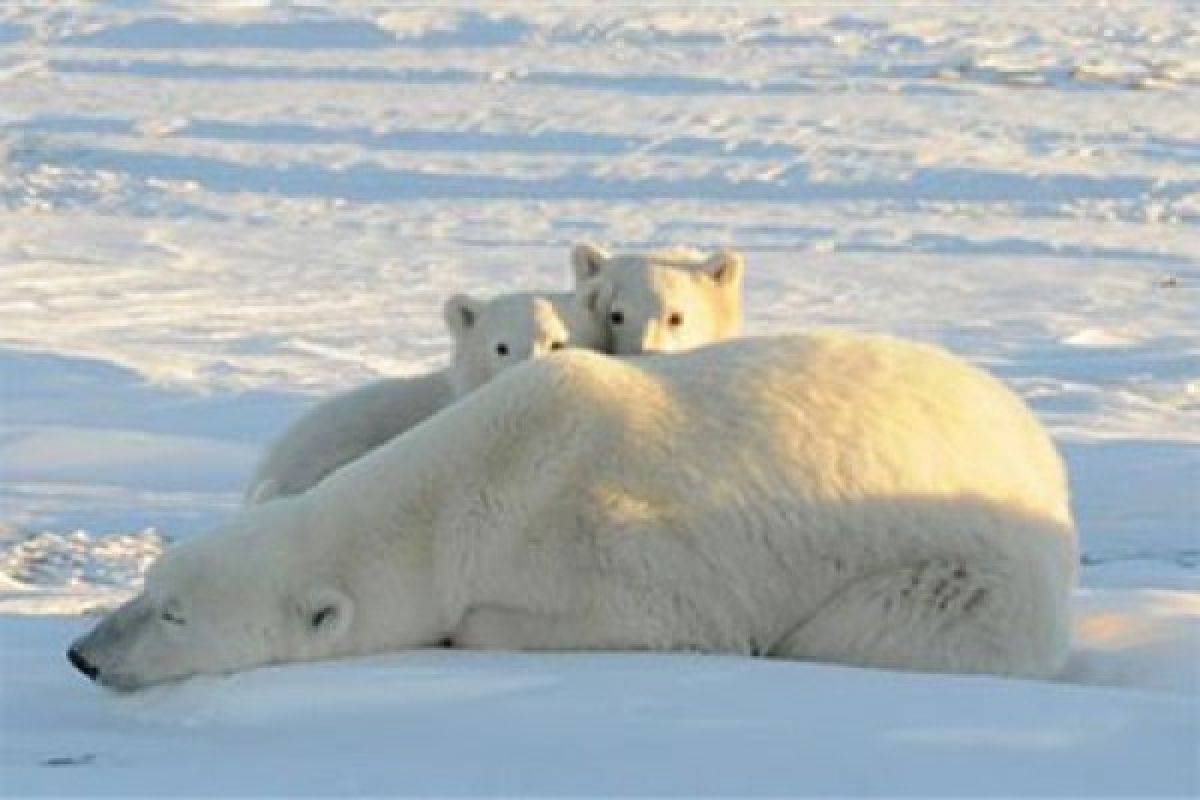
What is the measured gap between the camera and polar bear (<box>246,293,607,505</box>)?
20.4 ft

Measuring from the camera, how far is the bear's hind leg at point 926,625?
15.0ft

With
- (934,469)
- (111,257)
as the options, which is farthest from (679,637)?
(111,257)

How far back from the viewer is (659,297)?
645 centimetres

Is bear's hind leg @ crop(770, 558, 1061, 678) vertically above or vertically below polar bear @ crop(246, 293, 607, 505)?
below

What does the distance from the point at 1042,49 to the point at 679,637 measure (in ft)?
63.7

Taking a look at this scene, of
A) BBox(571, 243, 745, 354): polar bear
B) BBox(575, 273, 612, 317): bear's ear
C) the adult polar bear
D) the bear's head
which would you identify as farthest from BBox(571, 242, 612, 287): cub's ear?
the bear's head

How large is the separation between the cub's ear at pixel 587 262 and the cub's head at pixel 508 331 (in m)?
0.30

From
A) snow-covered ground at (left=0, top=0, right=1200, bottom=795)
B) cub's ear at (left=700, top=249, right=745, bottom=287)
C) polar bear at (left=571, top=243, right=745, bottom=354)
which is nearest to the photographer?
snow-covered ground at (left=0, top=0, right=1200, bottom=795)

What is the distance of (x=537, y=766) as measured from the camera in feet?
11.9

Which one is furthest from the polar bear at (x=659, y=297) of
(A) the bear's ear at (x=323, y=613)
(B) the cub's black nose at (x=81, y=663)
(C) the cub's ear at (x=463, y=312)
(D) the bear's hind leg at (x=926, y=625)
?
(B) the cub's black nose at (x=81, y=663)

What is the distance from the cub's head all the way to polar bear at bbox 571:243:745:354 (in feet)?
0.26

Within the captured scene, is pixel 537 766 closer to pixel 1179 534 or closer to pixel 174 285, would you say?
pixel 1179 534

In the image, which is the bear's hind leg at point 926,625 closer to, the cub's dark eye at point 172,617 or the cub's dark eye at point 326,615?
the cub's dark eye at point 326,615

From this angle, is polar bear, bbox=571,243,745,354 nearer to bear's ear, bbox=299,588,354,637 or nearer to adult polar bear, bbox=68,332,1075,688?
adult polar bear, bbox=68,332,1075,688
